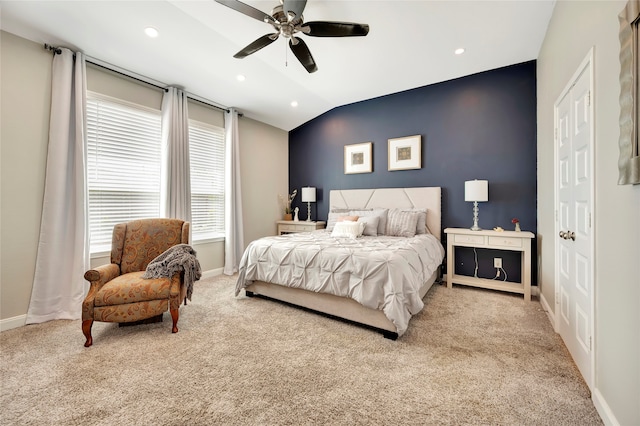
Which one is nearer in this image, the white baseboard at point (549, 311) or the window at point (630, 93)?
the window at point (630, 93)

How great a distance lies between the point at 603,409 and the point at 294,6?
3282mm

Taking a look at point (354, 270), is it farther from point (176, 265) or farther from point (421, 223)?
point (421, 223)

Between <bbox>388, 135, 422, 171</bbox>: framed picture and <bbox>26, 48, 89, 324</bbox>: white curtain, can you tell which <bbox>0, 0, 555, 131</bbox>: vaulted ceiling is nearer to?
<bbox>26, 48, 89, 324</bbox>: white curtain

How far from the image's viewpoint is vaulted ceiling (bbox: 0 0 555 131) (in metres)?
2.44

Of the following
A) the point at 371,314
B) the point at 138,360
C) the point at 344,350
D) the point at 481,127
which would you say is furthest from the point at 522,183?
the point at 138,360

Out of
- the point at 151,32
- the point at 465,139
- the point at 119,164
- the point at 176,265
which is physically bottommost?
the point at 176,265

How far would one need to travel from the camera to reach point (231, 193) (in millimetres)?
4465

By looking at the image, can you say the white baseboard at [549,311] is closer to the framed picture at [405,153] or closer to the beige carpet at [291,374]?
the beige carpet at [291,374]

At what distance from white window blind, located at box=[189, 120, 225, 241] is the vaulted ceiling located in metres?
0.58

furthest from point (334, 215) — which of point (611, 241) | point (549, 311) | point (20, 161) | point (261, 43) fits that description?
point (20, 161)

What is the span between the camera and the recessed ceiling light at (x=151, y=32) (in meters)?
2.61

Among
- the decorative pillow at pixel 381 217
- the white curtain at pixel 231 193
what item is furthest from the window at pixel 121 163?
the decorative pillow at pixel 381 217

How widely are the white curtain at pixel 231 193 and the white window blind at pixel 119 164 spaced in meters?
1.08

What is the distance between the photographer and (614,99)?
4.42 ft
